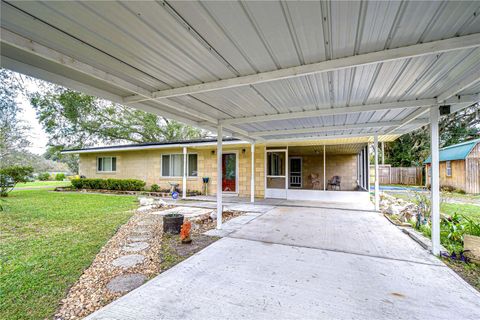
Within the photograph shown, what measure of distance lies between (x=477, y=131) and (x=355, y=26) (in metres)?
26.0

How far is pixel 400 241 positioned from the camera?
176 inches

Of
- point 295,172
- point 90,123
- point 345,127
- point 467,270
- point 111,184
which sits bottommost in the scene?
point 467,270

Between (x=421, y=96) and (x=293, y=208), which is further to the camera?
(x=293, y=208)

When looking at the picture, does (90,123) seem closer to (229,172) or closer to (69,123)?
(69,123)

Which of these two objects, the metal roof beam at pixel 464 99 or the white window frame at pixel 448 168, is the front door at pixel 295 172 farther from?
the white window frame at pixel 448 168

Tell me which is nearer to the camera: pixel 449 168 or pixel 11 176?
pixel 11 176

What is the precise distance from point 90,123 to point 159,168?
9.96 meters

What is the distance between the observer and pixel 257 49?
238 cm

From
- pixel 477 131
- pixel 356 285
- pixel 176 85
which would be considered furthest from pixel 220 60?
pixel 477 131

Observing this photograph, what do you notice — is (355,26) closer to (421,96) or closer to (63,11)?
(63,11)

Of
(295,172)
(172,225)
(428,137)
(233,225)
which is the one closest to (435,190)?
(233,225)

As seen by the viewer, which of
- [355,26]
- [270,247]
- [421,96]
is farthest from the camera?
[270,247]

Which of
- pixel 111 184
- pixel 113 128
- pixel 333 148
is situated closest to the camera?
pixel 333 148

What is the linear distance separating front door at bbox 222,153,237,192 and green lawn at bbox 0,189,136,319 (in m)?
5.17
